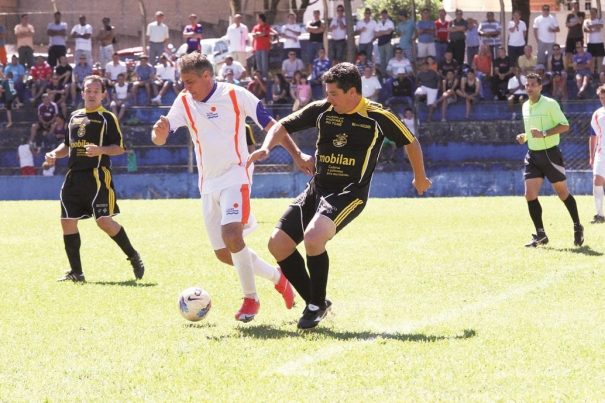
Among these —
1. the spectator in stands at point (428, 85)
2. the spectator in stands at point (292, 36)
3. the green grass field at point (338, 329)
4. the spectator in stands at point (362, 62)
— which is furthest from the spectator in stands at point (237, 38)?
the green grass field at point (338, 329)

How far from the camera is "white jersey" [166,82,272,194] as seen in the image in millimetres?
7676

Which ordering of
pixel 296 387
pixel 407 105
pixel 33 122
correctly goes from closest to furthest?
pixel 296 387 < pixel 407 105 < pixel 33 122

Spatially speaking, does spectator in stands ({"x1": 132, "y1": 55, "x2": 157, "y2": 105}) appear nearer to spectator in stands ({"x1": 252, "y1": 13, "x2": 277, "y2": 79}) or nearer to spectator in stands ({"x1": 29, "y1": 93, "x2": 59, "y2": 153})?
spectator in stands ({"x1": 29, "y1": 93, "x2": 59, "y2": 153})

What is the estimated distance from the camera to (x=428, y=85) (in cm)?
2588

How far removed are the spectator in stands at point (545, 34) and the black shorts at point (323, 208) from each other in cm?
2025

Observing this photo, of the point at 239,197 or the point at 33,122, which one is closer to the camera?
the point at 239,197

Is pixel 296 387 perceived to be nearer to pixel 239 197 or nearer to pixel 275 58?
pixel 239 197

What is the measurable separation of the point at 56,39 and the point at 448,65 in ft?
34.6

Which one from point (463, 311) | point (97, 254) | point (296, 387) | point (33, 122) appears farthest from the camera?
point (33, 122)

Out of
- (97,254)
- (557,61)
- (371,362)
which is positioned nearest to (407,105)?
(557,61)

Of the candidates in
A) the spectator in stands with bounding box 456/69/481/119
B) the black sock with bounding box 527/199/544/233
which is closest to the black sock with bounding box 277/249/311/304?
the black sock with bounding box 527/199/544/233

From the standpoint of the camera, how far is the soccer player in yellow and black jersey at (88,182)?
10.5 metres

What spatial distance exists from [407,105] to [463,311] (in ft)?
58.5

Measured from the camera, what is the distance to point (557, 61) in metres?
26.2
